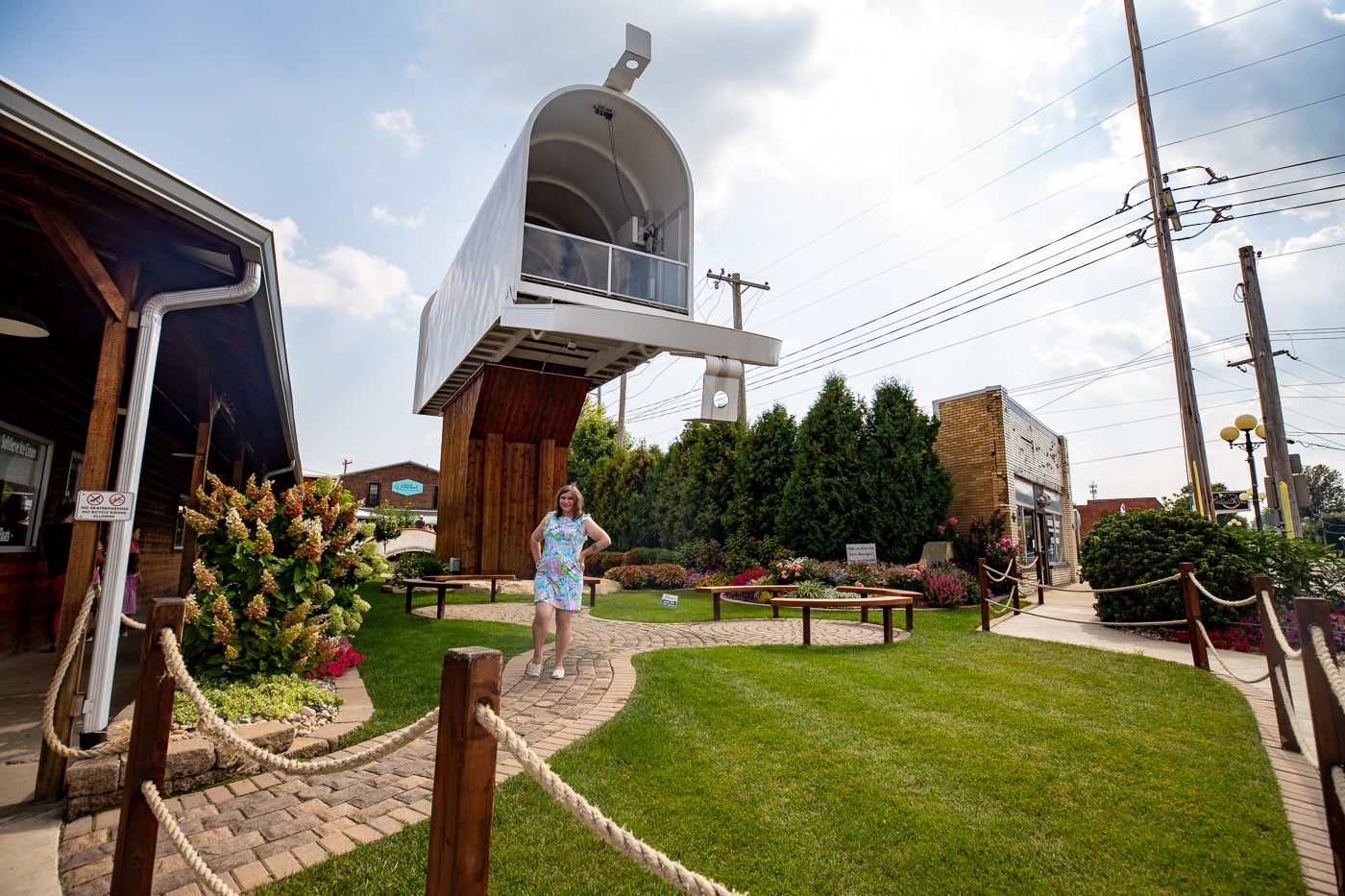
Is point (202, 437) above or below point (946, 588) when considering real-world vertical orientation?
above

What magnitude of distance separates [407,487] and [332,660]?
166 feet

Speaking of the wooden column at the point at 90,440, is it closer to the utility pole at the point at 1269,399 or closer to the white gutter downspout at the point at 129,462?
the white gutter downspout at the point at 129,462

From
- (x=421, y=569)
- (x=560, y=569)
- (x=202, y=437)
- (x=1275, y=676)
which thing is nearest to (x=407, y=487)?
(x=421, y=569)

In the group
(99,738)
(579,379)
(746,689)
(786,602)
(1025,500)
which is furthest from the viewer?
(1025,500)

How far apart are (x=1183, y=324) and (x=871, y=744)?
10966mm

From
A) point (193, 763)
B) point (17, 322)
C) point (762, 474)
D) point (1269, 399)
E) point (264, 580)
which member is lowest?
point (193, 763)

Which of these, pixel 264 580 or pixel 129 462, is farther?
pixel 264 580

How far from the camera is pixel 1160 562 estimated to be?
317 inches

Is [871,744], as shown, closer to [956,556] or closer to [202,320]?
[202,320]

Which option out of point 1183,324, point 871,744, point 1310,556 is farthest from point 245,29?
point 1183,324

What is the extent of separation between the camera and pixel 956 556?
13.9 meters

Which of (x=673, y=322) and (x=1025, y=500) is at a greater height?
(x=673, y=322)

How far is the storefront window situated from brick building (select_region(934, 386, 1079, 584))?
50.6 ft

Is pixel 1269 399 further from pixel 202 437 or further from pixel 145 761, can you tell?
pixel 202 437
